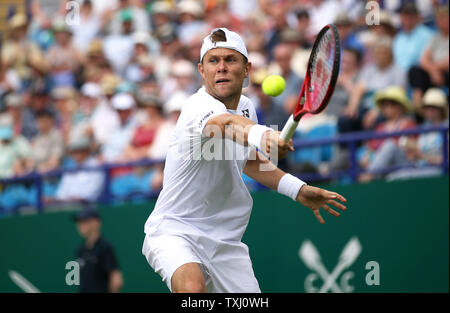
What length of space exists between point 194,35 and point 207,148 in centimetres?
694

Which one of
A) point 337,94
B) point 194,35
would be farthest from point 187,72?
point 337,94

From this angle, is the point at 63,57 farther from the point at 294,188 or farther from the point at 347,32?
the point at 294,188

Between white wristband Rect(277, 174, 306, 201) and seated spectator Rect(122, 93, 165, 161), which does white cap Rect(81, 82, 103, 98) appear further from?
white wristband Rect(277, 174, 306, 201)

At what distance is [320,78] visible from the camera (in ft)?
17.5

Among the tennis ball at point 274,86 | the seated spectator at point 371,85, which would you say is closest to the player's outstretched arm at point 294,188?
the tennis ball at point 274,86

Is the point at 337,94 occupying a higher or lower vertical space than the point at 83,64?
lower

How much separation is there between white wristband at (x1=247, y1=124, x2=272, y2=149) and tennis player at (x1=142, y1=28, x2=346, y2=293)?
25.8 inches

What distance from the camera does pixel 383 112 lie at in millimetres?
9781

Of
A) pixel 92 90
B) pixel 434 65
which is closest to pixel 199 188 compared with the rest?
pixel 434 65

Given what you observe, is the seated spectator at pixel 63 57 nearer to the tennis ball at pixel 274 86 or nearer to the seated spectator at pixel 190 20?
the seated spectator at pixel 190 20

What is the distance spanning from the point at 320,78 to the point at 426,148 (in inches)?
173

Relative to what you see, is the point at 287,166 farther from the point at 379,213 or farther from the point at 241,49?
the point at 241,49

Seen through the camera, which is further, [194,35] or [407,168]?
[194,35]

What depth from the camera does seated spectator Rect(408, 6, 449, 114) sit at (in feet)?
32.2
